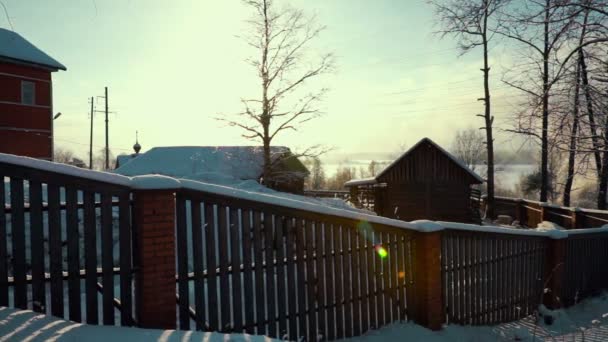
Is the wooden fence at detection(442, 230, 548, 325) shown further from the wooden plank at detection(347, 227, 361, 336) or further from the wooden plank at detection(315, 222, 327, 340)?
the wooden plank at detection(315, 222, 327, 340)

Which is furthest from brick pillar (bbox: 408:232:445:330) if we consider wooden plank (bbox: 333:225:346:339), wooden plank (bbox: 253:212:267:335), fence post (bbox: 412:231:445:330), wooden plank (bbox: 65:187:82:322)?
wooden plank (bbox: 65:187:82:322)

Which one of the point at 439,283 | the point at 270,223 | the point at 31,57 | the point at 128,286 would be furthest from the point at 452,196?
the point at 31,57

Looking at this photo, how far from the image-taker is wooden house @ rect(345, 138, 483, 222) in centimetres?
2094

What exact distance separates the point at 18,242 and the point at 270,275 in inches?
98.6

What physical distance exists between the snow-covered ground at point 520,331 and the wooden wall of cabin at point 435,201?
12.4 meters

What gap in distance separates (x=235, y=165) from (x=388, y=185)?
30.9ft

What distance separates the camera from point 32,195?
3740 mm

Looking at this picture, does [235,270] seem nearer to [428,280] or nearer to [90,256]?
[90,256]

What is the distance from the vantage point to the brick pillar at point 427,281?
6246 mm

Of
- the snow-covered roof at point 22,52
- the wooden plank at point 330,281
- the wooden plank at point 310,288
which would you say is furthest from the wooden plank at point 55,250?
the snow-covered roof at point 22,52

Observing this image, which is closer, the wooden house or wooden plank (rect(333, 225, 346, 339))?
wooden plank (rect(333, 225, 346, 339))

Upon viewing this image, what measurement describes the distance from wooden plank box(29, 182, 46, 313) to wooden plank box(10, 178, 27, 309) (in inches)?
3.2

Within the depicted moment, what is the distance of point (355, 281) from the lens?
581 centimetres

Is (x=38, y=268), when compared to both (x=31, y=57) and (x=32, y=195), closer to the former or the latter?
(x=32, y=195)
